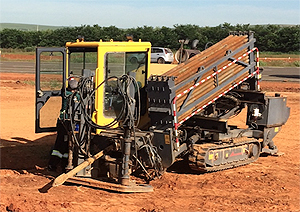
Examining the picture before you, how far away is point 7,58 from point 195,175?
142ft

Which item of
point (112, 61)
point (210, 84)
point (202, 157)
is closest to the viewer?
point (112, 61)

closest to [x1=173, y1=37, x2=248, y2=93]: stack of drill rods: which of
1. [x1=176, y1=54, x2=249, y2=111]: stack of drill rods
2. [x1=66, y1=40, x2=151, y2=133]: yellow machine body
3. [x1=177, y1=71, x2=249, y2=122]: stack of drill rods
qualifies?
[x1=176, y1=54, x2=249, y2=111]: stack of drill rods

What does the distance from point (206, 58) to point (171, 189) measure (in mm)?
2917

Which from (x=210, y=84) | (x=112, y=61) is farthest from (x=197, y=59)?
(x=112, y=61)

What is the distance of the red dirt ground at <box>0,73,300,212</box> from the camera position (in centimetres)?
842

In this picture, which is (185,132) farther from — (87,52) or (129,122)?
(87,52)

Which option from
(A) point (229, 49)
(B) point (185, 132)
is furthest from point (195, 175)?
(A) point (229, 49)

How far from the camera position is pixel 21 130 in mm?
14984

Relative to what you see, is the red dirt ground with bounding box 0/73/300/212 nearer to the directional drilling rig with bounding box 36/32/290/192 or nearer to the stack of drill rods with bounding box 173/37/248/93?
the directional drilling rig with bounding box 36/32/290/192

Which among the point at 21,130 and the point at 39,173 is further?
the point at 21,130

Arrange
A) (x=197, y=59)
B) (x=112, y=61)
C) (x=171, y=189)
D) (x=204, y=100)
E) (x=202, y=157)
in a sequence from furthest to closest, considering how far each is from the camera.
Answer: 1. (x=197, y=59)
2. (x=204, y=100)
3. (x=202, y=157)
4. (x=112, y=61)
5. (x=171, y=189)

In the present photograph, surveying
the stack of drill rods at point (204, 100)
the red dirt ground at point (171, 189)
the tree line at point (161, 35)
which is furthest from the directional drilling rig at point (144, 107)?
the tree line at point (161, 35)

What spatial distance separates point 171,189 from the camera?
9531 millimetres

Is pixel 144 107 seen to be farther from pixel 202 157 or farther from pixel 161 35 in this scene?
pixel 161 35
